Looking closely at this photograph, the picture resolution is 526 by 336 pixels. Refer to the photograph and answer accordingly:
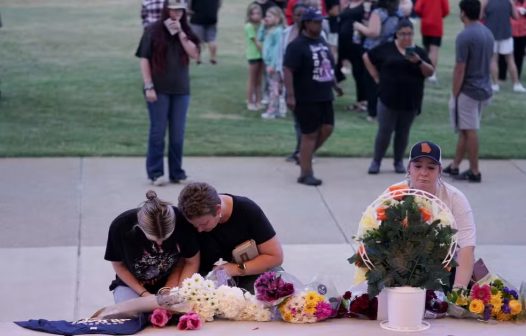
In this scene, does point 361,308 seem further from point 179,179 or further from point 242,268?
point 179,179

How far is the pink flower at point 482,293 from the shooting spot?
5.28 m

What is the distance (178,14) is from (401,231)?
523cm

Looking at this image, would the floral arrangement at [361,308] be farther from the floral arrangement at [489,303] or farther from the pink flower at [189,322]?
the pink flower at [189,322]

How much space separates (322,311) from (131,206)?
15.2 ft

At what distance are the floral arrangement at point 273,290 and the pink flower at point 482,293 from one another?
91cm

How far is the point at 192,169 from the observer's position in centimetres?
1122

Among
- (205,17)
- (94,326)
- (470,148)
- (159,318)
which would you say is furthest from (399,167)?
(94,326)

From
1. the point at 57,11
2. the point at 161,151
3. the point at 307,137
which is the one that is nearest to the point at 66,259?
the point at 161,151

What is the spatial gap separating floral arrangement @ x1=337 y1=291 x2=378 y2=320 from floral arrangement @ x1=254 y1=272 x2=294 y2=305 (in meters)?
0.31

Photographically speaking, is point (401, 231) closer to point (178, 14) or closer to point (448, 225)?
point (448, 225)

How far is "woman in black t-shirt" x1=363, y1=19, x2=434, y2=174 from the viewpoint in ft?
35.0

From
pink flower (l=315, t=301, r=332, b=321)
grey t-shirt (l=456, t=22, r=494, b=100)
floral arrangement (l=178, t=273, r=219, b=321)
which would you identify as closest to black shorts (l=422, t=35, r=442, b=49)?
grey t-shirt (l=456, t=22, r=494, b=100)

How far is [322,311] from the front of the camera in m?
5.27

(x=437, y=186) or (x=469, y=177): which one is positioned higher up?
(x=437, y=186)
